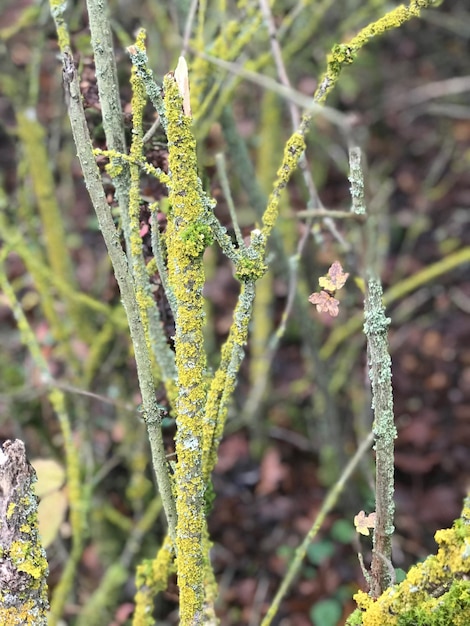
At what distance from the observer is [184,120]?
78cm

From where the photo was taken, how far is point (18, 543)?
858 mm

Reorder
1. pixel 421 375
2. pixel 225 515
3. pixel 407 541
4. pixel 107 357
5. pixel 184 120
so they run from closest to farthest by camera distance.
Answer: pixel 184 120
pixel 107 357
pixel 407 541
pixel 225 515
pixel 421 375

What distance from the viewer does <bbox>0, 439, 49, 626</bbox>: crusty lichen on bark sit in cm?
85

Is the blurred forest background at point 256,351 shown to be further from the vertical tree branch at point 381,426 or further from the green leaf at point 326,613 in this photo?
the vertical tree branch at point 381,426

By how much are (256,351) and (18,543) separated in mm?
1764

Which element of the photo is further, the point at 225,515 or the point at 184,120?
the point at 225,515

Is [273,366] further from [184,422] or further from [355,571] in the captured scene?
[184,422]

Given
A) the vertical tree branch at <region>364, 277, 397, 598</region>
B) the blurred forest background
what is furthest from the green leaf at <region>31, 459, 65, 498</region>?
the vertical tree branch at <region>364, 277, 397, 598</region>

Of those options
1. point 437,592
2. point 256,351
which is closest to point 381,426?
point 437,592

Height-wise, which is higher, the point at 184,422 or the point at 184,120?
the point at 184,120

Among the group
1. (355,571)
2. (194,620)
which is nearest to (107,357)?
(355,571)

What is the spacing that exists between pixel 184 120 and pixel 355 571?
1.85 m

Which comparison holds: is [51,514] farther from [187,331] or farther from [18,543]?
[187,331]

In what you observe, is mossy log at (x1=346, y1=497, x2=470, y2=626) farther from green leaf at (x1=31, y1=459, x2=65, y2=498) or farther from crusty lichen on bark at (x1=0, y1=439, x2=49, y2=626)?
green leaf at (x1=31, y1=459, x2=65, y2=498)
